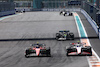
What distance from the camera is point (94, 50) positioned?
23.8 meters

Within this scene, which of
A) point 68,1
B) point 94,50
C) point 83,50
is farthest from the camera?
point 68,1

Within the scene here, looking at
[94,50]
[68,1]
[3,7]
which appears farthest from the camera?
[68,1]

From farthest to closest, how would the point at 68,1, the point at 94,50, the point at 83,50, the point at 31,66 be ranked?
the point at 68,1, the point at 94,50, the point at 83,50, the point at 31,66

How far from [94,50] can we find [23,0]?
10630cm

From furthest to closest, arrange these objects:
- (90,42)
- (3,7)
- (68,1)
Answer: (68,1) → (3,7) → (90,42)

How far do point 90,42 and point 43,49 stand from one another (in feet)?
30.0

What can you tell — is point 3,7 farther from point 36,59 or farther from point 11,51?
point 36,59

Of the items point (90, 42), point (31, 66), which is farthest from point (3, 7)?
point (31, 66)

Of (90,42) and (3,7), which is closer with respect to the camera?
(90,42)

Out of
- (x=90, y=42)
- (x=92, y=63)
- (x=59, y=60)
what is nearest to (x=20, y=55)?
(x=59, y=60)

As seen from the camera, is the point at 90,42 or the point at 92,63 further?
the point at 90,42

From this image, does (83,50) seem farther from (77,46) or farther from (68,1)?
(68,1)

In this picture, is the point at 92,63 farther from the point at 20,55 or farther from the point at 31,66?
the point at 20,55

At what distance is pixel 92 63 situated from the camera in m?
18.4
